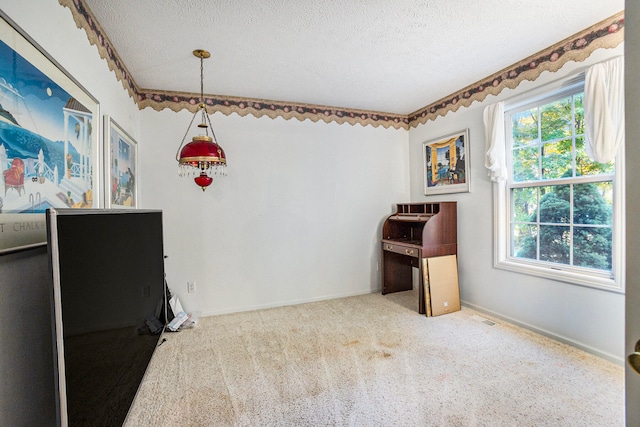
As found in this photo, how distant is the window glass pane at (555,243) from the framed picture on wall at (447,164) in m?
0.91

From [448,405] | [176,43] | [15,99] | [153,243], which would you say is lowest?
[448,405]

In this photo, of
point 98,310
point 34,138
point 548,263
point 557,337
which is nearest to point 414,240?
point 548,263

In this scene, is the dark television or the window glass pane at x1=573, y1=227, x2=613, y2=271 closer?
the dark television

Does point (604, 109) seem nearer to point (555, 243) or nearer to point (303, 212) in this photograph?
point (555, 243)

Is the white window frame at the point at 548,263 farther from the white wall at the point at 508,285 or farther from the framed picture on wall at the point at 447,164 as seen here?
the framed picture on wall at the point at 447,164

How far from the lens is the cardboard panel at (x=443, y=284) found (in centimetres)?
325

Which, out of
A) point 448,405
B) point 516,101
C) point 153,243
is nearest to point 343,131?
point 516,101

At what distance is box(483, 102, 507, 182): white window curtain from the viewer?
2984 millimetres

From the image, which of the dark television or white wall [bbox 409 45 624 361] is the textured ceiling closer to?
white wall [bbox 409 45 624 361]

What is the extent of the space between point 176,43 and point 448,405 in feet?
→ 10.6

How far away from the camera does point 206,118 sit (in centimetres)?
336

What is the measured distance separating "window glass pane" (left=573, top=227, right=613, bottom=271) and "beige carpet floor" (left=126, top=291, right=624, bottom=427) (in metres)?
0.73

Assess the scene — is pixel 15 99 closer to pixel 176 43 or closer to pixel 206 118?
pixel 176 43

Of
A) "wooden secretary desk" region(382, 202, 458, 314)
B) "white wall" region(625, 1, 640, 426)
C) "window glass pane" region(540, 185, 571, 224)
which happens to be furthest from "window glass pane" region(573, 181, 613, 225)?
"white wall" region(625, 1, 640, 426)
